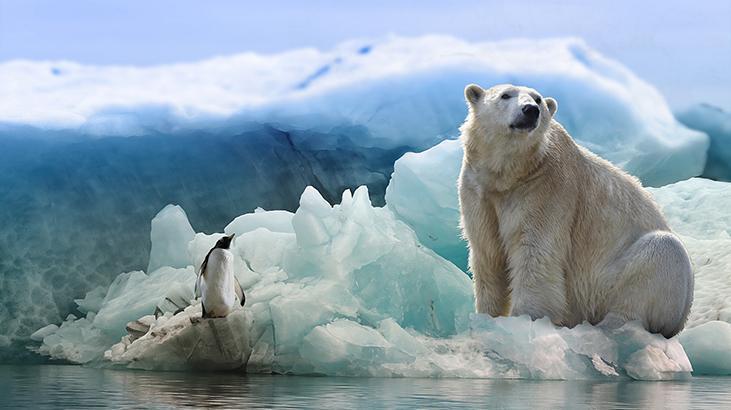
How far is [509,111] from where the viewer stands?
26.3ft

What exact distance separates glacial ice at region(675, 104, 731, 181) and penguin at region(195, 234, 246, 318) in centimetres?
816

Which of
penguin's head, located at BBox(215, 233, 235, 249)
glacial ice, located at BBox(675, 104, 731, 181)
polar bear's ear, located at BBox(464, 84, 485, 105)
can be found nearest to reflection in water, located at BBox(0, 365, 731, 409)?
penguin's head, located at BBox(215, 233, 235, 249)

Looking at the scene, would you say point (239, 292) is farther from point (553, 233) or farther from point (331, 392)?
point (331, 392)

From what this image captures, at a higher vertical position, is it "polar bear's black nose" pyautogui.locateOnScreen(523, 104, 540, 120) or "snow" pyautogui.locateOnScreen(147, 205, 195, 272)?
"polar bear's black nose" pyautogui.locateOnScreen(523, 104, 540, 120)

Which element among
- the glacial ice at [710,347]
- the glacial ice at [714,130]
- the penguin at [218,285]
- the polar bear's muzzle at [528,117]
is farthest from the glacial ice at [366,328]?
the glacial ice at [714,130]

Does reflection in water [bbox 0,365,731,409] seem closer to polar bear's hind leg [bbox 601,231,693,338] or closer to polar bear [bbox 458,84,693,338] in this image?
polar bear's hind leg [bbox 601,231,693,338]

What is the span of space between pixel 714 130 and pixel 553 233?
7614 millimetres

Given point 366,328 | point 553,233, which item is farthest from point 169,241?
point 553,233

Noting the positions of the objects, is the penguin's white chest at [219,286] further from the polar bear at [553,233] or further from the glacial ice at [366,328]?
the polar bear at [553,233]

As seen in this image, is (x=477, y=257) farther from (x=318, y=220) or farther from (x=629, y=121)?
(x=629, y=121)

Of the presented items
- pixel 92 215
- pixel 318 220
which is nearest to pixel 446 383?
pixel 318 220

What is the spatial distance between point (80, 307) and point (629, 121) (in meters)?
7.09

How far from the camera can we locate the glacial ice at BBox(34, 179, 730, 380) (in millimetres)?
7879

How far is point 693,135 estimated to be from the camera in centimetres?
1477
